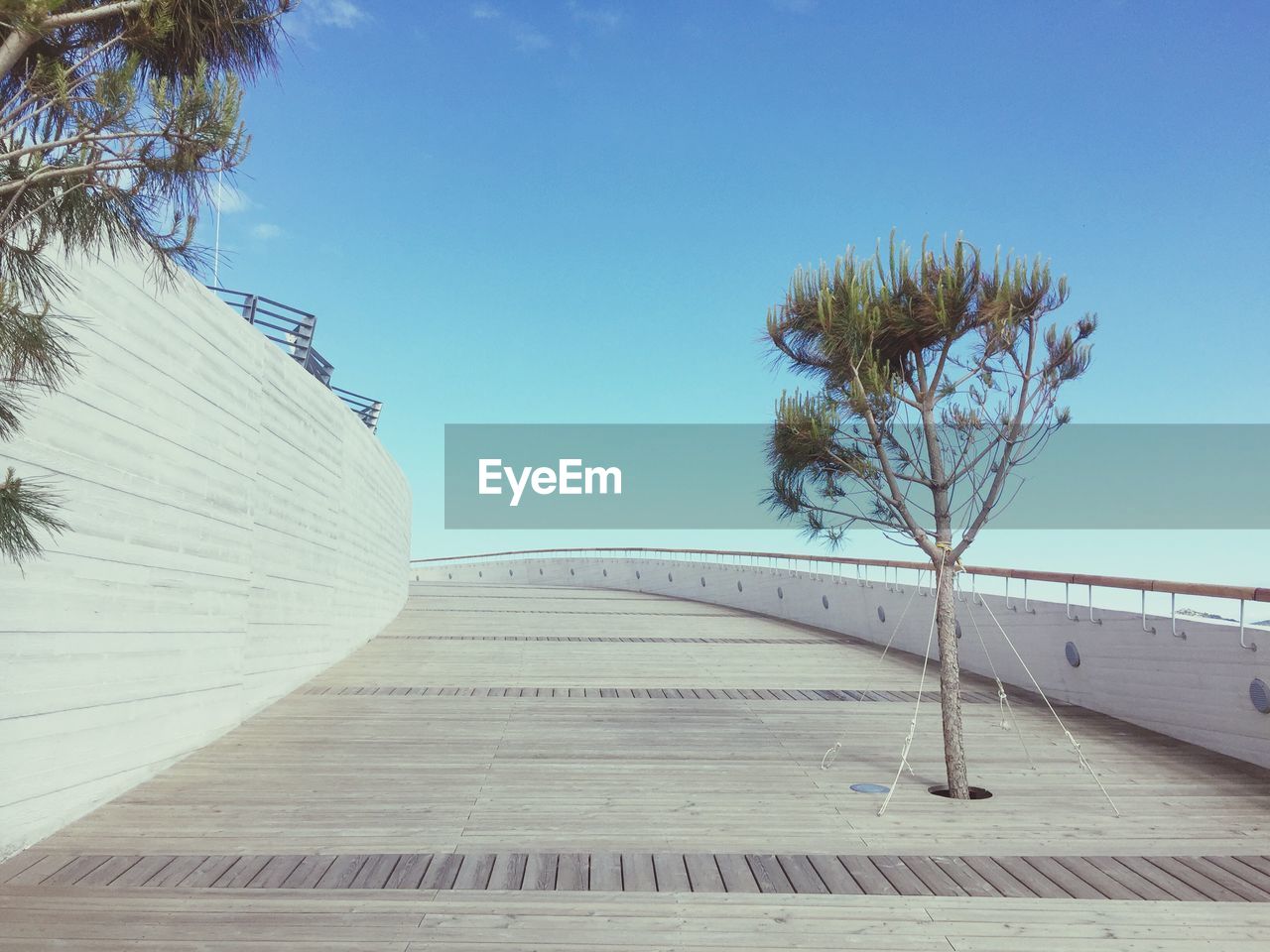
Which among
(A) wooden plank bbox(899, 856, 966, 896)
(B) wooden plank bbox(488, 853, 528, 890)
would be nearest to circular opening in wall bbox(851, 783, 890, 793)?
(A) wooden plank bbox(899, 856, 966, 896)

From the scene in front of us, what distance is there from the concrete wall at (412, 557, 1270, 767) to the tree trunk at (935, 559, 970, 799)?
2.29 m

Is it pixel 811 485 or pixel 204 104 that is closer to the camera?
pixel 204 104

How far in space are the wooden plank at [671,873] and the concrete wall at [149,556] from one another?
311 cm

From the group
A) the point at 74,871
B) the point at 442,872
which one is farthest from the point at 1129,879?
the point at 74,871

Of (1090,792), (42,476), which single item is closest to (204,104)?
(42,476)

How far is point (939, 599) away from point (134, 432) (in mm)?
5077

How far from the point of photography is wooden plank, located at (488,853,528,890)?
4.25 meters

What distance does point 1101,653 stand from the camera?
852cm

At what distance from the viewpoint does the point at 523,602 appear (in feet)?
66.7

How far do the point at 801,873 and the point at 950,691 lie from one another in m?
1.96

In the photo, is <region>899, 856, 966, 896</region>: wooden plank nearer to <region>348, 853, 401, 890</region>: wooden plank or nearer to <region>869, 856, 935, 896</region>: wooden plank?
<region>869, 856, 935, 896</region>: wooden plank

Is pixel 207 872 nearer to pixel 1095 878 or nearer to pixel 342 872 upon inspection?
pixel 342 872

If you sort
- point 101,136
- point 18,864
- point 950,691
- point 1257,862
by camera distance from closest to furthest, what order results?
1. point 101,136
2. point 18,864
3. point 1257,862
4. point 950,691

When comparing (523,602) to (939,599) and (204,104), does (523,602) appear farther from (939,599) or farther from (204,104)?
(204,104)
